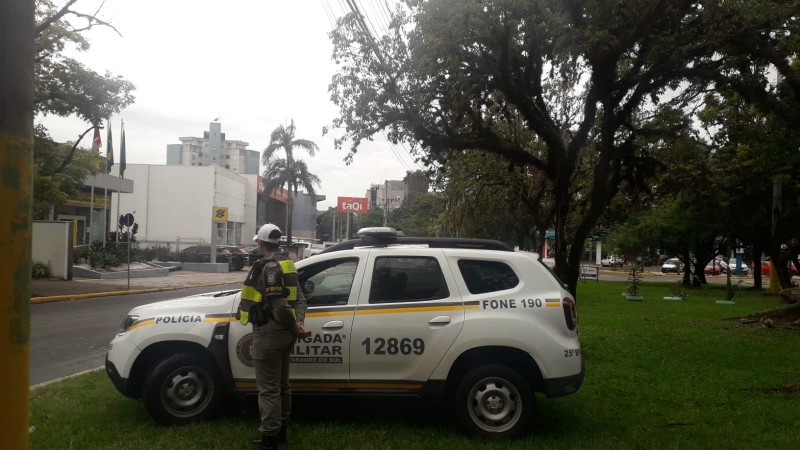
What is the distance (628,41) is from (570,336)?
5.25m

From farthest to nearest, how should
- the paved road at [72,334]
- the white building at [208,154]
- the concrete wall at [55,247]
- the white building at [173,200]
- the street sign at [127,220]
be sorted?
the white building at [208,154], the white building at [173,200], the concrete wall at [55,247], the street sign at [127,220], the paved road at [72,334]

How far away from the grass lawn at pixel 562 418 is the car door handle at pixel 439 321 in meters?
0.92

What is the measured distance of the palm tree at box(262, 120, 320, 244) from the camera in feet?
139

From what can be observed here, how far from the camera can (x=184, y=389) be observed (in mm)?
5441

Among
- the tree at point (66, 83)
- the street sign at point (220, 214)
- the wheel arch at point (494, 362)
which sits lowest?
the wheel arch at point (494, 362)

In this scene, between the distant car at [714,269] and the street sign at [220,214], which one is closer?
the street sign at [220,214]

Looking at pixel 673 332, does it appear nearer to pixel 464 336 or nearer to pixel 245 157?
pixel 464 336

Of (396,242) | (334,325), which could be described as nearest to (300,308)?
(334,325)

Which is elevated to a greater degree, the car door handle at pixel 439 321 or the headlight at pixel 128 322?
the car door handle at pixel 439 321

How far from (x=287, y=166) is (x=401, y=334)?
38446 millimetres

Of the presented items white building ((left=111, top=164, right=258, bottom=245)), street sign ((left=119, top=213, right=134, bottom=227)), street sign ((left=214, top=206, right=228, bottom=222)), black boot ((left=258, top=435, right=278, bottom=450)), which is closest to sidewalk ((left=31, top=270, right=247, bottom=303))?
street sign ((left=119, top=213, right=134, bottom=227))

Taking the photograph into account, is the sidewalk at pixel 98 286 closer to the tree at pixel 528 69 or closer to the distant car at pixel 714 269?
the tree at pixel 528 69

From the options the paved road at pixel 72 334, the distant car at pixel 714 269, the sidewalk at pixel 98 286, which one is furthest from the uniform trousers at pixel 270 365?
the distant car at pixel 714 269

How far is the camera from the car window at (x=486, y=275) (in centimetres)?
555
